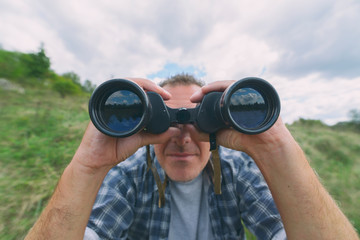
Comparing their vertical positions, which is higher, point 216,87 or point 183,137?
point 216,87

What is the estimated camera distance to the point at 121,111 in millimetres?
877

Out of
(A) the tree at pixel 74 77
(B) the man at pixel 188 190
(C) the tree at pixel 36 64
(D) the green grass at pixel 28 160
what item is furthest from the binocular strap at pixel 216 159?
(A) the tree at pixel 74 77

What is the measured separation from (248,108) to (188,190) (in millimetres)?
833

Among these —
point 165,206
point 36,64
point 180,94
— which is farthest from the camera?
point 36,64

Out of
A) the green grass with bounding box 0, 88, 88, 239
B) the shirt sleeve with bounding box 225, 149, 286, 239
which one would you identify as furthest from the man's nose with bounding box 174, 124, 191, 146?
the green grass with bounding box 0, 88, 88, 239

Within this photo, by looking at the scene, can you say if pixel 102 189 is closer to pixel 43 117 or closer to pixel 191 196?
pixel 191 196

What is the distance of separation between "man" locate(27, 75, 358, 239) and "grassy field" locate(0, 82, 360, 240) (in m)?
0.35

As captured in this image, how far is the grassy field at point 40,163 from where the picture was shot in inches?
75.0

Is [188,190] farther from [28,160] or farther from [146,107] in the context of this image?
[28,160]

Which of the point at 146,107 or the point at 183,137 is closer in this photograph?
the point at 146,107

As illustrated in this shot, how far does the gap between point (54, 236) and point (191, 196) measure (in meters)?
0.88

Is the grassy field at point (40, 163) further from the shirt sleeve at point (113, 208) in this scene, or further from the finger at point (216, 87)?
the shirt sleeve at point (113, 208)

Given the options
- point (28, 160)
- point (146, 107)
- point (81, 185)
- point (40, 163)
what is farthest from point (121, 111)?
point (28, 160)

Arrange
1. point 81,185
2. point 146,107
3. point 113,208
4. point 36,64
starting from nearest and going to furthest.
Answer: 1. point 146,107
2. point 81,185
3. point 113,208
4. point 36,64
